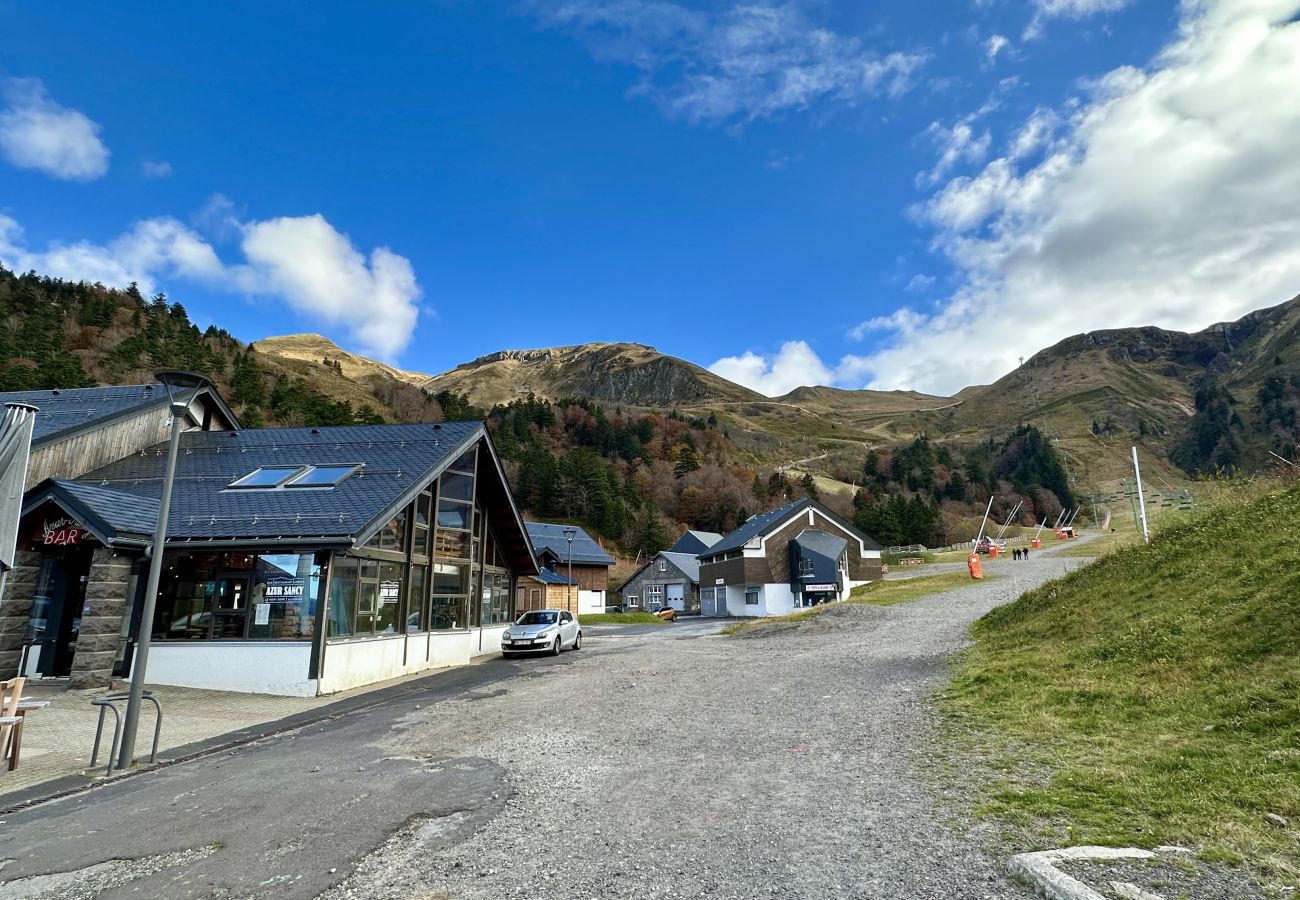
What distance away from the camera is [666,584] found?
72688 millimetres

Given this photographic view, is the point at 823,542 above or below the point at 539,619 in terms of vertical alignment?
above

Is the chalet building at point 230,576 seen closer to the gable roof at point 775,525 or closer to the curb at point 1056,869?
the curb at point 1056,869

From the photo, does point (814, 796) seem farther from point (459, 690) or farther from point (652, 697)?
point (459, 690)

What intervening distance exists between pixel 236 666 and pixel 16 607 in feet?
17.2

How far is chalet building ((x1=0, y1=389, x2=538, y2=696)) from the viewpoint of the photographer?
15.4 meters

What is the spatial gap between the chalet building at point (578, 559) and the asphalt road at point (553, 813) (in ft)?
162

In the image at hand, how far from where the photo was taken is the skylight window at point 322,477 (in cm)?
1853

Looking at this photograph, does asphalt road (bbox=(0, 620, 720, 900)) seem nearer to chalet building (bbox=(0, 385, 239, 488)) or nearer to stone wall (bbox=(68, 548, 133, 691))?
stone wall (bbox=(68, 548, 133, 691))

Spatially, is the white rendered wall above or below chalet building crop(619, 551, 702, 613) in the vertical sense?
below

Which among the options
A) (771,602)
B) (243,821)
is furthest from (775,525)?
(243,821)

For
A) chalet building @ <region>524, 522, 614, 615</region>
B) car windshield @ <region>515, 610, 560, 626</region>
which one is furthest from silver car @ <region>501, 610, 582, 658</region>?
chalet building @ <region>524, 522, 614, 615</region>

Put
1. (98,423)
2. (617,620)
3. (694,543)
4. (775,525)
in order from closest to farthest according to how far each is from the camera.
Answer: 1. (98,423)
2. (617,620)
3. (775,525)
4. (694,543)

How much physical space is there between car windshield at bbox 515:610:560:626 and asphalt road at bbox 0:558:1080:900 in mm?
12854

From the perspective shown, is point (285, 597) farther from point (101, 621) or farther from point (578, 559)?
point (578, 559)
